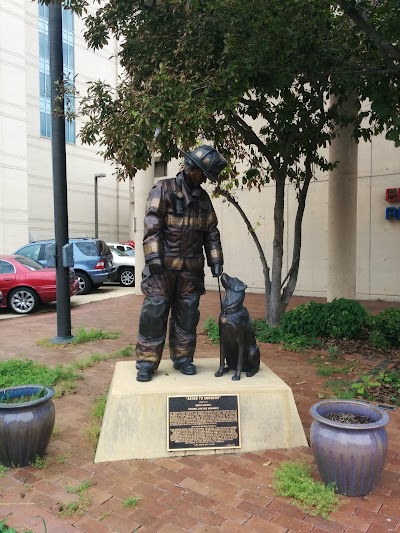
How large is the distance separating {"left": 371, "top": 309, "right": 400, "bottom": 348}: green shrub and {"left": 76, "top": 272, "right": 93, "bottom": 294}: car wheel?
8828 millimetres

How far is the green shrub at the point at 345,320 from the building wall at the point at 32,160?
1778 cm

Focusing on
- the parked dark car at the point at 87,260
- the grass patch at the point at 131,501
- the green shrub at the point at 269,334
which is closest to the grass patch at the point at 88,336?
the green shrub at the point at 269,334

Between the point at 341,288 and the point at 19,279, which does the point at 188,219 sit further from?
the point at 19,279

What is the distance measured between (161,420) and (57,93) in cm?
526

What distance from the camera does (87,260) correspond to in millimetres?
13734

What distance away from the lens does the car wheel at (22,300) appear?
35.5ft

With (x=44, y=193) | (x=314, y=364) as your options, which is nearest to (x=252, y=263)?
(x=314, y=364)

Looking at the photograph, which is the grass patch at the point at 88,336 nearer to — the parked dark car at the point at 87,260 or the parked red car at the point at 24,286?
the parked red car at the point at 24,286

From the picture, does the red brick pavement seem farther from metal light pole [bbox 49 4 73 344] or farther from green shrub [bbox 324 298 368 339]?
metal light pole [bbox 49 4 73 344]

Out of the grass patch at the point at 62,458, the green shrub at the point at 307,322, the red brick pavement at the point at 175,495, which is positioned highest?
the green shrub at the point at 307,322

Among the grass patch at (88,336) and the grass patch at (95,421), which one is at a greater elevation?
the grass patch at (88,336)

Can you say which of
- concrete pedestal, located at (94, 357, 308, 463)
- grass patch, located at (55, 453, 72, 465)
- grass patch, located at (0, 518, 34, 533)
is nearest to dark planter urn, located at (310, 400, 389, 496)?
concrete pedestal, located at (94, 357, 308, 463)

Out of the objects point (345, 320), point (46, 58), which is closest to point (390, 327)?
point (345, 320)

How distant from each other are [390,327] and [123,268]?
1070 cm
